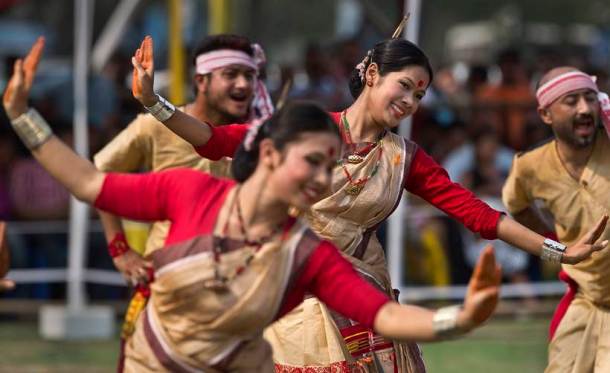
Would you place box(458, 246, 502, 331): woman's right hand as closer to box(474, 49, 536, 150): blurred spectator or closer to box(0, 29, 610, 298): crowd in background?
box(0, 29, 610, 298): crowd in background

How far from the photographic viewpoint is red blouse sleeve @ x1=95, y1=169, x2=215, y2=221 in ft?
17.1

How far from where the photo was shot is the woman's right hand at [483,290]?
4.91m

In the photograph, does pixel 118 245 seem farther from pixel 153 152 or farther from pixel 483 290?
pixel 483 290

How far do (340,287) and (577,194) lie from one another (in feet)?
8.02

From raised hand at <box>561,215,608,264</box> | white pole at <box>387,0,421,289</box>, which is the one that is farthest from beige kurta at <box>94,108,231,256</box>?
white pole at <box>387,0,421,289</box>

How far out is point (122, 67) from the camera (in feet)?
49.9

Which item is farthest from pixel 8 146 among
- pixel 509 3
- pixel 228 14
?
pixel 509 3

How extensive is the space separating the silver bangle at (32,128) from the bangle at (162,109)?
1095 millimetres

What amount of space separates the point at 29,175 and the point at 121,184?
343 inches

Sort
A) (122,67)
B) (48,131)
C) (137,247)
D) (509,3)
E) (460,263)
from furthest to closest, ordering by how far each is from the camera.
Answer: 1. (509,3)
2. (122,67)
3. (460,263)
4. (137,247)
5. (48,131)

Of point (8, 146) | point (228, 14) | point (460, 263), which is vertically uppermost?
point (228, 14)

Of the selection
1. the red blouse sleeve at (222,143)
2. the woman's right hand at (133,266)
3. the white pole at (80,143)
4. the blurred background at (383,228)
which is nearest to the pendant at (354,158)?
the red blouse sleeve at (222,143)

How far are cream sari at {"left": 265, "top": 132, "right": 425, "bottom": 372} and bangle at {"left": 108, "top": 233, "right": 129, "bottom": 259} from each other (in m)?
1.13

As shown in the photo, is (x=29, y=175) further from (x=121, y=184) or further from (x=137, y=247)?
(x=121, y=184)
